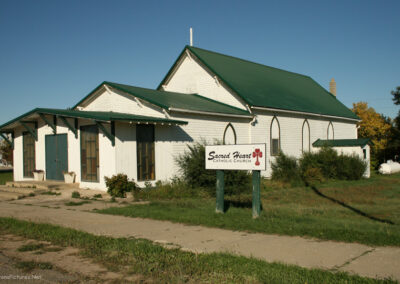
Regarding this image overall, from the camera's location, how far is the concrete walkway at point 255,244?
6.59 meters

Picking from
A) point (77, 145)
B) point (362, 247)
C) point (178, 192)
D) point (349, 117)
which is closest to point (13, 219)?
point (178, 192)

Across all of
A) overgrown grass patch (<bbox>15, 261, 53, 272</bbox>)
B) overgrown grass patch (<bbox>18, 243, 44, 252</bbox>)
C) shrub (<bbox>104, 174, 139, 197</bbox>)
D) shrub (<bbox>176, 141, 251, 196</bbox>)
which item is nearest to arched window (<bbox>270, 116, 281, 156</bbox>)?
shrub (<bbox>176, 141, 251, 196</bbox>)

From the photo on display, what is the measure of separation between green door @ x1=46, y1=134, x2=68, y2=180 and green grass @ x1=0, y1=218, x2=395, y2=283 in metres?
11.7

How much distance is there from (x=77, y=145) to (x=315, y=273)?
1507 cm

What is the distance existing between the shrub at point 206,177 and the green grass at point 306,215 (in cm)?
70

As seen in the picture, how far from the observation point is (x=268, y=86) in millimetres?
28531

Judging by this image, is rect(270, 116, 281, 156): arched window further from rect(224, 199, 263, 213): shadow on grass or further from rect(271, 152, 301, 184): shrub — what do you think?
rect(224, 199, 263, 213): shadow on grass

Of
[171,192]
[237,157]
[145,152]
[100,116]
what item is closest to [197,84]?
[145,152]

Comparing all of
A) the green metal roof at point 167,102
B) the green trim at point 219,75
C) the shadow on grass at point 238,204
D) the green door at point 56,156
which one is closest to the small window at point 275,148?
the green metal roof at point 167,102

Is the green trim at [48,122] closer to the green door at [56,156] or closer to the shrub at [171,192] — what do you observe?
the green door at [56,156]

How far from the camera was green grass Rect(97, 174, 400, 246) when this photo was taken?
8781mm

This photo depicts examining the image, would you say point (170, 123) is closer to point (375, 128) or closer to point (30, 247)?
point (30, 247)

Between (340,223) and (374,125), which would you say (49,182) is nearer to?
(340,223)

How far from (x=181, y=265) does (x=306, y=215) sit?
5.91 meters
